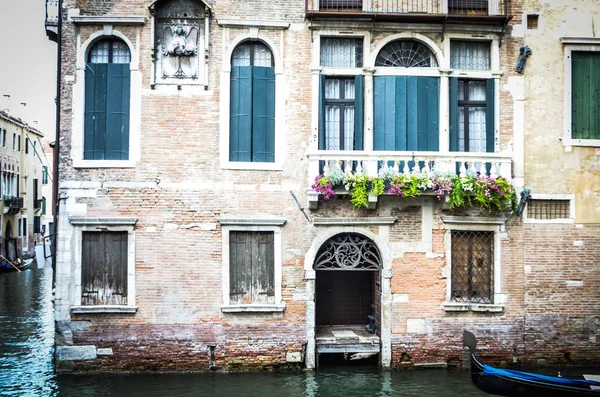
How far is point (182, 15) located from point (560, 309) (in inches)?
387

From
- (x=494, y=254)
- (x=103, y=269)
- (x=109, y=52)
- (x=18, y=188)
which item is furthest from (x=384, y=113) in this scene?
(x=18, y=188)

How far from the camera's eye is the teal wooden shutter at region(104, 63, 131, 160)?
1245 centimetres

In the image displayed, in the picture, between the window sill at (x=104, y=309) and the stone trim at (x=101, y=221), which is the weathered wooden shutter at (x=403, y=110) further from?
the window sill at (x=104, y=309)

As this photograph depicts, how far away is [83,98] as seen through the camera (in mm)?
12406

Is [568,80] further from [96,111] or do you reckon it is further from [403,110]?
[96,111]

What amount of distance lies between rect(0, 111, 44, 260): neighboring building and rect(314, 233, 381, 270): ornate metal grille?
26953mm

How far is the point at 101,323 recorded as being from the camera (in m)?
12.2

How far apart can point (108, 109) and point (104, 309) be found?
13.1 feet

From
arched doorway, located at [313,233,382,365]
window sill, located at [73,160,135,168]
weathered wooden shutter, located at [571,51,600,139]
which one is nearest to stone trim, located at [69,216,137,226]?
window sill, located at [73,160,135,168]

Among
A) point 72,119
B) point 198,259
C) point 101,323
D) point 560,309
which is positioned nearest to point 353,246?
point 198,259

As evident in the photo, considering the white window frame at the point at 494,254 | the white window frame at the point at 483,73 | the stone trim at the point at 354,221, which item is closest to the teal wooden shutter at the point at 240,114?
the stone trim at the point at 354,221

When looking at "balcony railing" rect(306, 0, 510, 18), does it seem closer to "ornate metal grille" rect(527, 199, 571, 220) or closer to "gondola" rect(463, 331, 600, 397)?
"ornate metal grille" rect(527, 199, 571, 220)

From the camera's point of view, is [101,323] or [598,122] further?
[598,122]

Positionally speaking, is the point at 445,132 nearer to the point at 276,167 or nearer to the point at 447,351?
the point at 276,167
